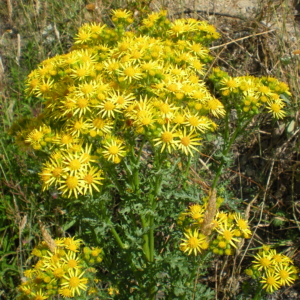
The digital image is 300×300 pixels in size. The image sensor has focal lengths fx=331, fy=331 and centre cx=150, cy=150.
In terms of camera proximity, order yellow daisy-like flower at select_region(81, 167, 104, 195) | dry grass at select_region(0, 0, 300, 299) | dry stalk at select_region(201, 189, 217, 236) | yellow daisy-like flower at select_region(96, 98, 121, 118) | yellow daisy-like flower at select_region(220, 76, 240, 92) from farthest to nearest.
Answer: dry grass at select_region(0, 0, 300, 299) < yellow daisy-like flower at select_region(220, 76, 240, 92) < yellow daisy-like flower at select_region(96, 98, 121, 118) < yellow daisy-like flower at select_region(81, 167, 104, 195) < dry stalk at select_region(201, 189, 217, 236)

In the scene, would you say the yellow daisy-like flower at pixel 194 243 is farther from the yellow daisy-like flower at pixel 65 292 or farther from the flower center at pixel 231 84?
the flower center at pixel 231 84

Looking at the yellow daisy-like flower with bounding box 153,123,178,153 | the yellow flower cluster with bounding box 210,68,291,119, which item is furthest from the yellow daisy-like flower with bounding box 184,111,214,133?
the yellow flower cluster with bounding box 210,68,291,119

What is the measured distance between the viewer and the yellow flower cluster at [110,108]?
2139mm

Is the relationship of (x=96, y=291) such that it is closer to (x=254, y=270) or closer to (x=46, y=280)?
(x=46, y=280)

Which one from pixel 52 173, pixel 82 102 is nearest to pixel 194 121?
pixel 82 102

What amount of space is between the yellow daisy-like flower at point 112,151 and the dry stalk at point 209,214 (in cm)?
63

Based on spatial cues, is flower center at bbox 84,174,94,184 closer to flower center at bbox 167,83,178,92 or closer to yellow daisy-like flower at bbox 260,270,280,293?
flower center at bbox 167,83,178,92

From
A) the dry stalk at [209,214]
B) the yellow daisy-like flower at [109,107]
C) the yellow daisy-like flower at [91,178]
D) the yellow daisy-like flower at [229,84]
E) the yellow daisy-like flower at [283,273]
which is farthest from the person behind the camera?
the yellow daisy-like flower at [229,84]

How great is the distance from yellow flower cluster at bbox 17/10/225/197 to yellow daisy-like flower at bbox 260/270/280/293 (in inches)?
42.9

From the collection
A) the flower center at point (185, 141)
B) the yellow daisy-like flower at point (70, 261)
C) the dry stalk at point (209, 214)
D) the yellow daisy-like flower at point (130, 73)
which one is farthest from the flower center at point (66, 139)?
the dry stalk at point (209, 214)

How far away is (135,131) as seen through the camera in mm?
2180

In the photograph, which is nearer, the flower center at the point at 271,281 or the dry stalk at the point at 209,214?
the dry stalk at the point at 209,214

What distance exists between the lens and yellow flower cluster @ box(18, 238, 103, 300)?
7.57ft

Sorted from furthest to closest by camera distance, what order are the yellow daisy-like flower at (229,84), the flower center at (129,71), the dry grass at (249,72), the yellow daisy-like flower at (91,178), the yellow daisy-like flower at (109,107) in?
the dry grass at (249,72) → the yellow daisy-like flower at (229,84) → the flower center at (129,71) → the yellow daisy-like flower at (109,107) → the yellow daisy-like flower at (91,178)
